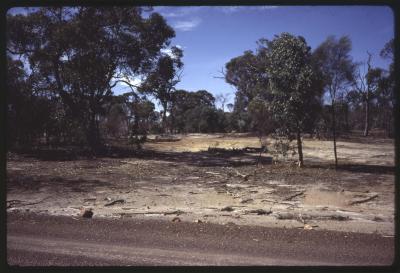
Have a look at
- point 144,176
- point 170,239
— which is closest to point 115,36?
point 144,176

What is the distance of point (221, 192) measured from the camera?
1335cm

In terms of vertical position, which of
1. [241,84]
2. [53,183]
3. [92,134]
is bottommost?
[53,183]

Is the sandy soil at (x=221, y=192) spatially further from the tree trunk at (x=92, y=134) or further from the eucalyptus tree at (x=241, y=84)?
the eucalyptus tree at (x=241, y=84)

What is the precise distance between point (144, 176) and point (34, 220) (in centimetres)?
805

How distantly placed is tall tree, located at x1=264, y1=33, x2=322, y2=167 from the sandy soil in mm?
2596

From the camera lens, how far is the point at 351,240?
7.68m

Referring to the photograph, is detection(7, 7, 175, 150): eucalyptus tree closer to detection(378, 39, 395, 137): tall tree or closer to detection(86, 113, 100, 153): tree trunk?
detection(86, 113, 100, 153): tree trunk

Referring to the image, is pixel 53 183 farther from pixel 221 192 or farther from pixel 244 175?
pixel 244 175

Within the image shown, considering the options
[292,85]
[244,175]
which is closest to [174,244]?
[244,175]

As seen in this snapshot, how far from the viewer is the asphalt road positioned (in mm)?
6211

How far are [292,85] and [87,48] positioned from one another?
50.2 feet

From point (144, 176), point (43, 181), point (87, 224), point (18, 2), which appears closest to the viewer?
point (18, 2)

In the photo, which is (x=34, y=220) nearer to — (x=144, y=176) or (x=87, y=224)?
(x=87, y=224)

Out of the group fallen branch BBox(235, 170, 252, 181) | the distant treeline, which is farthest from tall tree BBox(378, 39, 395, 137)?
fallen branch BBox(235, 170, 252, 181)
